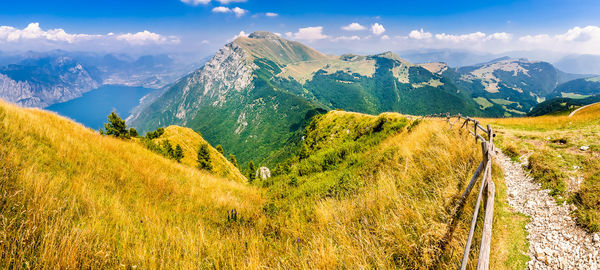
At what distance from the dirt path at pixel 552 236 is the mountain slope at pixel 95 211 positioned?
512 centimetres

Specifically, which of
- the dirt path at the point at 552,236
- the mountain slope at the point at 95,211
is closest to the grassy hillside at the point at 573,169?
the dirt path at the point at 552,236

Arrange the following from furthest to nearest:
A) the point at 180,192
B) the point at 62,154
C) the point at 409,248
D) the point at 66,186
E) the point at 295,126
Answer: the point at 295,126 < the point at 180,192 < the point at 62,154 < the point at 66,186 < the point at 409,248

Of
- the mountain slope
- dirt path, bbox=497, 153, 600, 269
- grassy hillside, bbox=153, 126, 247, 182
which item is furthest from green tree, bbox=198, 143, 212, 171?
dirt path, bbox=497, 153, 600, 269

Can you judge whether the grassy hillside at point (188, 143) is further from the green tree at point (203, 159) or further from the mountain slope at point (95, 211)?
the mountain slope at point (95, 211)

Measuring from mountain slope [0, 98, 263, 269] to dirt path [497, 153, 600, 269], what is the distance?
16.8 feet

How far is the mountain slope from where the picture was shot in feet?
8.31

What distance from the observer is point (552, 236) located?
4.18 meters

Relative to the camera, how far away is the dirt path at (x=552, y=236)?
362cm

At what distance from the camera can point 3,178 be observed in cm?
336

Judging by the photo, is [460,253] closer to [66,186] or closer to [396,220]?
[396,220]

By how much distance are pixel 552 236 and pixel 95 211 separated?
807 cm

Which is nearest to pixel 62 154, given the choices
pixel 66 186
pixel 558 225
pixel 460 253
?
pixel 66 186

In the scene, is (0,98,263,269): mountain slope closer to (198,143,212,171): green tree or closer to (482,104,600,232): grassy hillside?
(482,104,600,232): grassy hillside

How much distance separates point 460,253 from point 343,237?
165 cm
